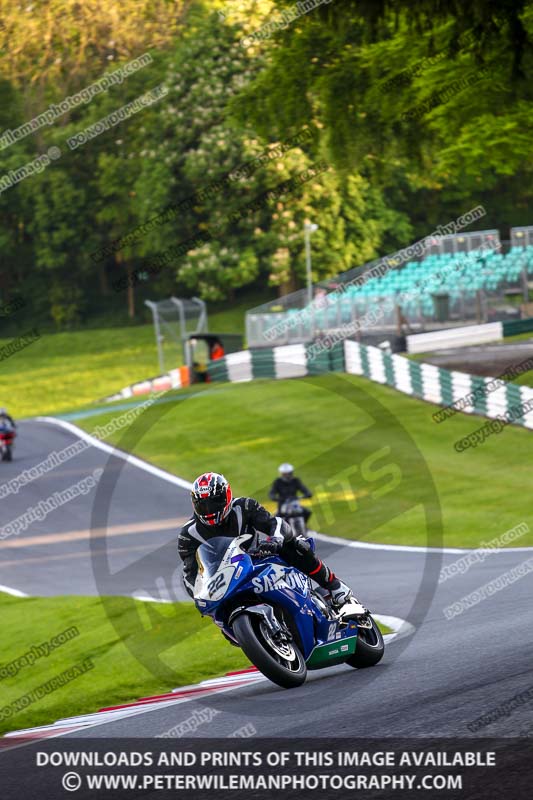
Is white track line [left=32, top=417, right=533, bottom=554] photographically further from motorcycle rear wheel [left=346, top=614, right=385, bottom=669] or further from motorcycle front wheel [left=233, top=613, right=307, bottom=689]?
motorcycle front wheel [left=233, top=613, right=307, bottom=689]

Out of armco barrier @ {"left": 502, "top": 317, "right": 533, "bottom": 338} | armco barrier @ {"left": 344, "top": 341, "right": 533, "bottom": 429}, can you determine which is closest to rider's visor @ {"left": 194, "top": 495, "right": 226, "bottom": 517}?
armco barrier @ {"left": 344, "top": 341, "right": 533, "bottom": 429}

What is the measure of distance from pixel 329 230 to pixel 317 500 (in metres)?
39.8

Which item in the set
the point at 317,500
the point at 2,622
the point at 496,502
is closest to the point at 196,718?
the point at 2,622

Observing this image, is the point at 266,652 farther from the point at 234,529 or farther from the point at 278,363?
the point at 278,363

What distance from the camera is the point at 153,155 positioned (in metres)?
65.7

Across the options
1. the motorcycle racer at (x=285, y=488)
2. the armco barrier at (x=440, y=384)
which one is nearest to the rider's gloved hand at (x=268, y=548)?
the motorcycle racer at (x=285, y=488)

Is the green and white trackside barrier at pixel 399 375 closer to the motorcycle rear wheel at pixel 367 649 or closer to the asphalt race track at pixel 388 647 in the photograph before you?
the asphalt race track at pixel 388 647

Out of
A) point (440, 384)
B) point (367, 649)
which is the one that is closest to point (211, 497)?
point (367, 649)

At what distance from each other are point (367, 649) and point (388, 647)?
1.18 m

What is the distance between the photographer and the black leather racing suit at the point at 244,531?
9.23 m

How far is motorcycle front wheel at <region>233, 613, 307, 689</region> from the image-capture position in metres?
8.36

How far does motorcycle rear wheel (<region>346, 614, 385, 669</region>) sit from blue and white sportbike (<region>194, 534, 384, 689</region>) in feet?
0.53

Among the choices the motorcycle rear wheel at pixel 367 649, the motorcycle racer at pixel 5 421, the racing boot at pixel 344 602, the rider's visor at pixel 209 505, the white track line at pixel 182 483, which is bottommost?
the white track line at pixel 182 483

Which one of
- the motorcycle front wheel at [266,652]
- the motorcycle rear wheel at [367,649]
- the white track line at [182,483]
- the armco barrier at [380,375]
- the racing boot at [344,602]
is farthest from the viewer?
the armco barrier at [380,375]
